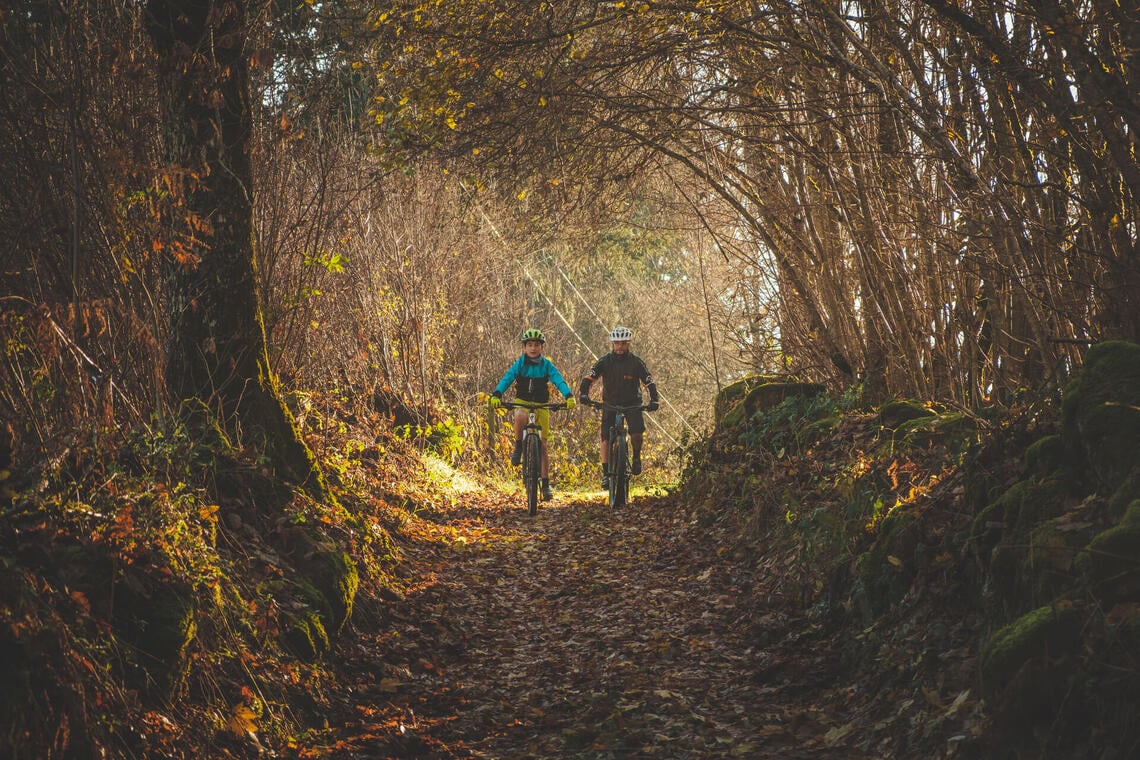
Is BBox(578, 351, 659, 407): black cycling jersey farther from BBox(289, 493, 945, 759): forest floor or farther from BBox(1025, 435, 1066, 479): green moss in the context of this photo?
BBox(1025, 435, 1066, 479): green moss

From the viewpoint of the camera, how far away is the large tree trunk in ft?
21.5

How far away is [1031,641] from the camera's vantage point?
392 cm

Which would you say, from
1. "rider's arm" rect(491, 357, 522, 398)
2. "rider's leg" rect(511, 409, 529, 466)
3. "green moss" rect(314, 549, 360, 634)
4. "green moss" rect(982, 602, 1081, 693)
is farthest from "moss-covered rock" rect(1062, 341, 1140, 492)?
"rider's leg" rect(511, 409, 529, 466)

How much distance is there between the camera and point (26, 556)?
3.92m

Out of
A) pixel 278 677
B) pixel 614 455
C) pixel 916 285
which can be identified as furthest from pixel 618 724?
pixel 614 455

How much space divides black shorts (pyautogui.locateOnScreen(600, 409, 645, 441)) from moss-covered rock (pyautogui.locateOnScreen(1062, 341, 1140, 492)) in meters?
7.91

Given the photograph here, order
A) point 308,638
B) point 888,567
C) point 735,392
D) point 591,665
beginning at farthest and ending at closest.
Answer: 1. point 735,392
2. point 591,665
3. point 888,567
4. point 308,638

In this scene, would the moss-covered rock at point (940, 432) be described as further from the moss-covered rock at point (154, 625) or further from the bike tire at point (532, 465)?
the bike tire at point (532, 465)

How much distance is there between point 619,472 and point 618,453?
0.29 m

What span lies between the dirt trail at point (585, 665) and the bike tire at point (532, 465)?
268cm

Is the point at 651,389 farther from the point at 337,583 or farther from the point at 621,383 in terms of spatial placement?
the point at 337,583

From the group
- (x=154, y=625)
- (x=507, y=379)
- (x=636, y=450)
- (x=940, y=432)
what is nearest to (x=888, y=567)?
(x=940, y=432)

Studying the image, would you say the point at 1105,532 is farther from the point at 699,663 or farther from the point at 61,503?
the point at 61,503

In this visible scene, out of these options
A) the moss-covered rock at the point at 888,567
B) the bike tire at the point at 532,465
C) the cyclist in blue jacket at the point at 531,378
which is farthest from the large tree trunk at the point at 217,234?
the cyclist in blue jacket at the point at 531,378
